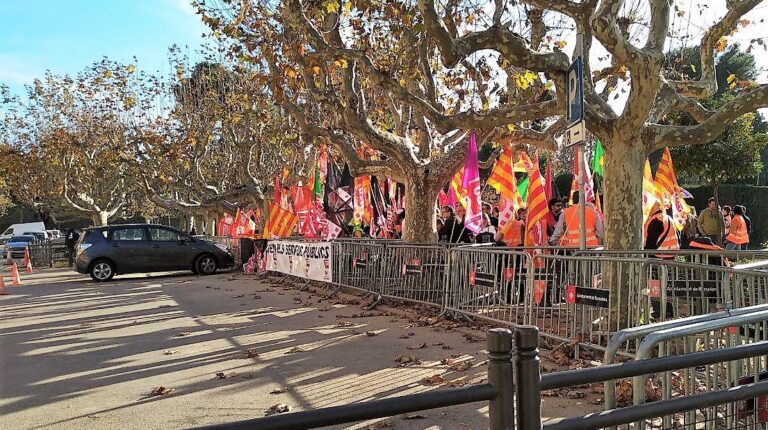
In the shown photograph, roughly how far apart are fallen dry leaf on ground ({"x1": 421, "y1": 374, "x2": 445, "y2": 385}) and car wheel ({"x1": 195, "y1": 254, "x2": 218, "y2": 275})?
15.3 m

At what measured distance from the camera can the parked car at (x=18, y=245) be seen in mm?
33312

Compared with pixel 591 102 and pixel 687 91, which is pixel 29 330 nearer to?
pixel 591 102

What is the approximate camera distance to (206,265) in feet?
67.3

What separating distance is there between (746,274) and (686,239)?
10203 mm

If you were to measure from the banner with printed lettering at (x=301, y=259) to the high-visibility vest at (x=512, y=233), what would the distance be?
366 centimetres

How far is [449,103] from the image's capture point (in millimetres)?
15977

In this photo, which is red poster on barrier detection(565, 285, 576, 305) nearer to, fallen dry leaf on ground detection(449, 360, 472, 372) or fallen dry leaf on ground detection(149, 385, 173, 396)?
fallen dry leaf on ground detection(449, 360, 472, 372)

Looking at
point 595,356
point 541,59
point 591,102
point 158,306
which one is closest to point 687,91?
point 591,102

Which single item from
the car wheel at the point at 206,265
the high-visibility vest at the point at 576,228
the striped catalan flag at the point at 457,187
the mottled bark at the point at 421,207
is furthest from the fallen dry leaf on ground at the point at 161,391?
the car wheel at the point at 206,265

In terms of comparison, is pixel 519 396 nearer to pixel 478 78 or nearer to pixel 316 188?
pixel 478 78

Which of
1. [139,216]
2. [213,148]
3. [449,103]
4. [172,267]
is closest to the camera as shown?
[449,103]

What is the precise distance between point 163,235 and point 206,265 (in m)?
1.63

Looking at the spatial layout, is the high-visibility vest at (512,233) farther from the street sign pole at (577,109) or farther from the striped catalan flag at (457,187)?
the street sign pole at (577,109)

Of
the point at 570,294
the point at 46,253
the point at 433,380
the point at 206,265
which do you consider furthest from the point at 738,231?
the point at 46,253
